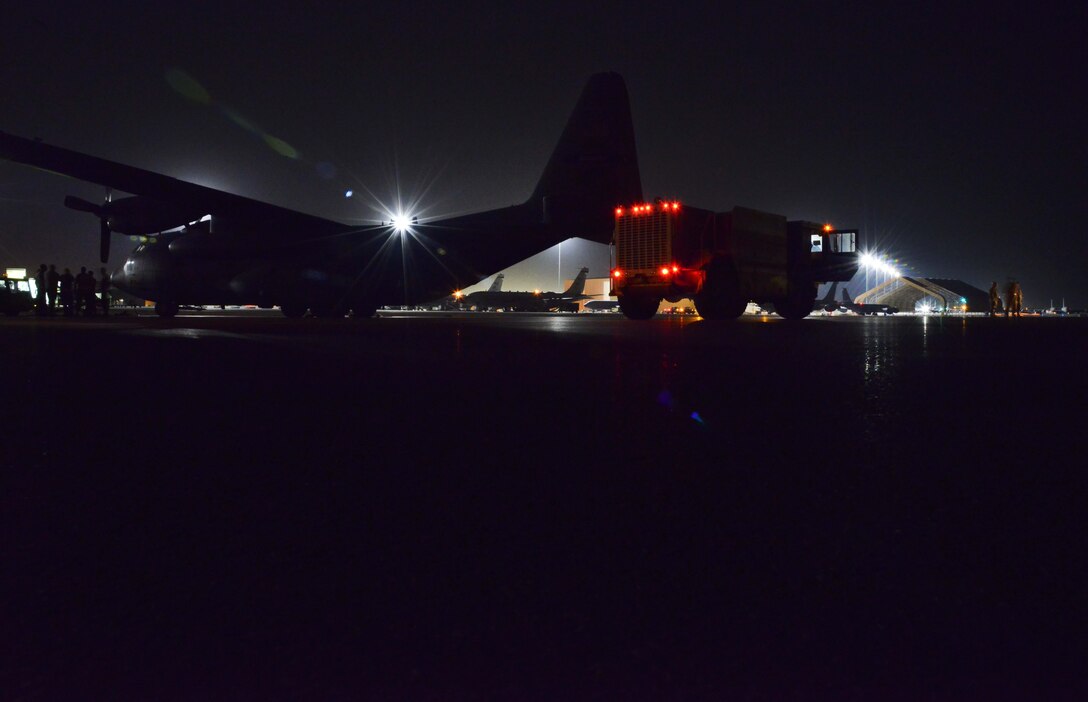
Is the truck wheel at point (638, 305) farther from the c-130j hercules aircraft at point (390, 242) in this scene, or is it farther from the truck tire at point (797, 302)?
the truck tire at point (797, 302)

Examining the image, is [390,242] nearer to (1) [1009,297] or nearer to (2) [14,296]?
(2) [14,296]

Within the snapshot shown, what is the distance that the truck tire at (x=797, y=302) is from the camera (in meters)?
24.8

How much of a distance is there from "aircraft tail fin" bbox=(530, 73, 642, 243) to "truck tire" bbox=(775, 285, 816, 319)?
614 cm

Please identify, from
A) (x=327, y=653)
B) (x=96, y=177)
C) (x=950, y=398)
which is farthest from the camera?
(x=96, y=177)

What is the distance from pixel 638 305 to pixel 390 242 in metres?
7.98

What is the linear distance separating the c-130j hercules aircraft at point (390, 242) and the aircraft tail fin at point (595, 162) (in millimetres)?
32

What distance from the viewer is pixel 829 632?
164 cm

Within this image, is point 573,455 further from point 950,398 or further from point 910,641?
point 950,398

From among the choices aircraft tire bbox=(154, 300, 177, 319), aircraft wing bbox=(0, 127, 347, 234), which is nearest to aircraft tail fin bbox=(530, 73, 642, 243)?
aircraft wing bbox=(0, 127, 347, 234)

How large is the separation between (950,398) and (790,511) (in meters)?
3.55

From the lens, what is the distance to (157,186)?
19.8 meters

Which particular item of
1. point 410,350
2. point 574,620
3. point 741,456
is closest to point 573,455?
point 741,456

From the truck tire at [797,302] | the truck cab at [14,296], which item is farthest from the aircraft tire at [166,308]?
the truck tire at [797,302]

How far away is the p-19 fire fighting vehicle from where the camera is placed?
21.0 m
